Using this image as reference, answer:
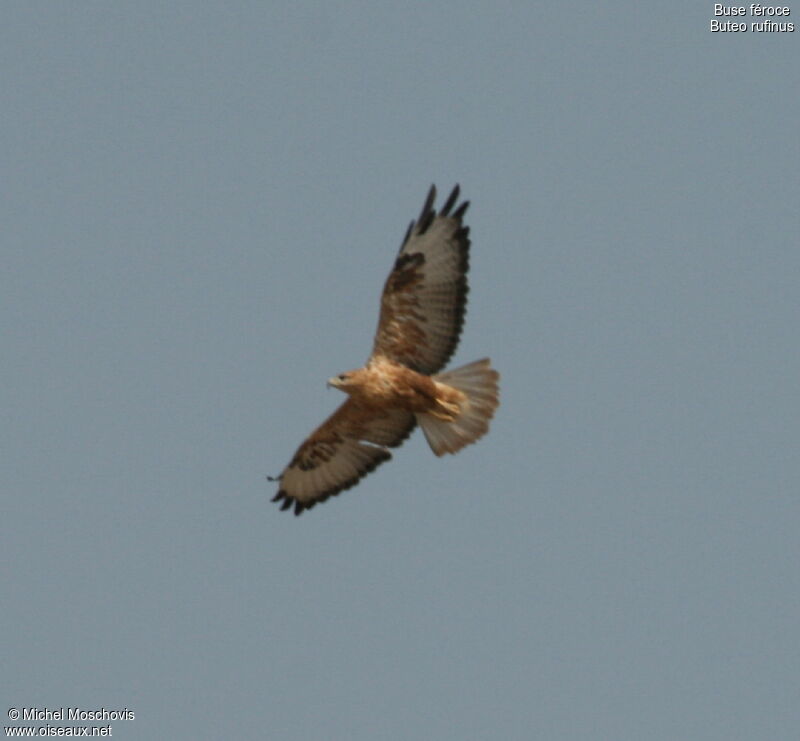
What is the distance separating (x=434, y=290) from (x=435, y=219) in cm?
61

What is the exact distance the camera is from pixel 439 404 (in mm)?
15047

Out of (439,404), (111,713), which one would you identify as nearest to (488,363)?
(439,404)

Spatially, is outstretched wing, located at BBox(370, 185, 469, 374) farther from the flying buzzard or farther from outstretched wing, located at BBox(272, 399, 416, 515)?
outstretched wing, located at BBox(272, 399, 416, 515)

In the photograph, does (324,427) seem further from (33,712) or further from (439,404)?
(33,712)

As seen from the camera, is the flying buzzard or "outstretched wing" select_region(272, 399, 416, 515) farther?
"outstretched wing" select_region(272, 399, 416, 515)

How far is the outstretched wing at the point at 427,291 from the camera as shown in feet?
48.9

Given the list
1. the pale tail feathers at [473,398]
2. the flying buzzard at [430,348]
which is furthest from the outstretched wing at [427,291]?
the pale tail feathers at [473,398]

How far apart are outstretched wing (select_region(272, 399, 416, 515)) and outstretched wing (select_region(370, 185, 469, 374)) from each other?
28.3 inches

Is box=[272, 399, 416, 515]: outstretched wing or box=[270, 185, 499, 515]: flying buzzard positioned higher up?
box=[270, 185, 499, 515]: flying buzzard

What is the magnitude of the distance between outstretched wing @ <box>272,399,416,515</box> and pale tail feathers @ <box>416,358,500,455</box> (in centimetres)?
74

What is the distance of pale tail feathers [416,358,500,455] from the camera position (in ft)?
49.4

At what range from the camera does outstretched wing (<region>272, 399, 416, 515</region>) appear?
51.8ft

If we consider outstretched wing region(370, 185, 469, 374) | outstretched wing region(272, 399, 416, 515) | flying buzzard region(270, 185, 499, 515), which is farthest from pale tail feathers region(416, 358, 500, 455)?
outstretched wing region(272, 399, 416, 515)

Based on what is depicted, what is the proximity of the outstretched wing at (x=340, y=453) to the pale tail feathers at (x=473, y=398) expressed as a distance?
0.74 meters
